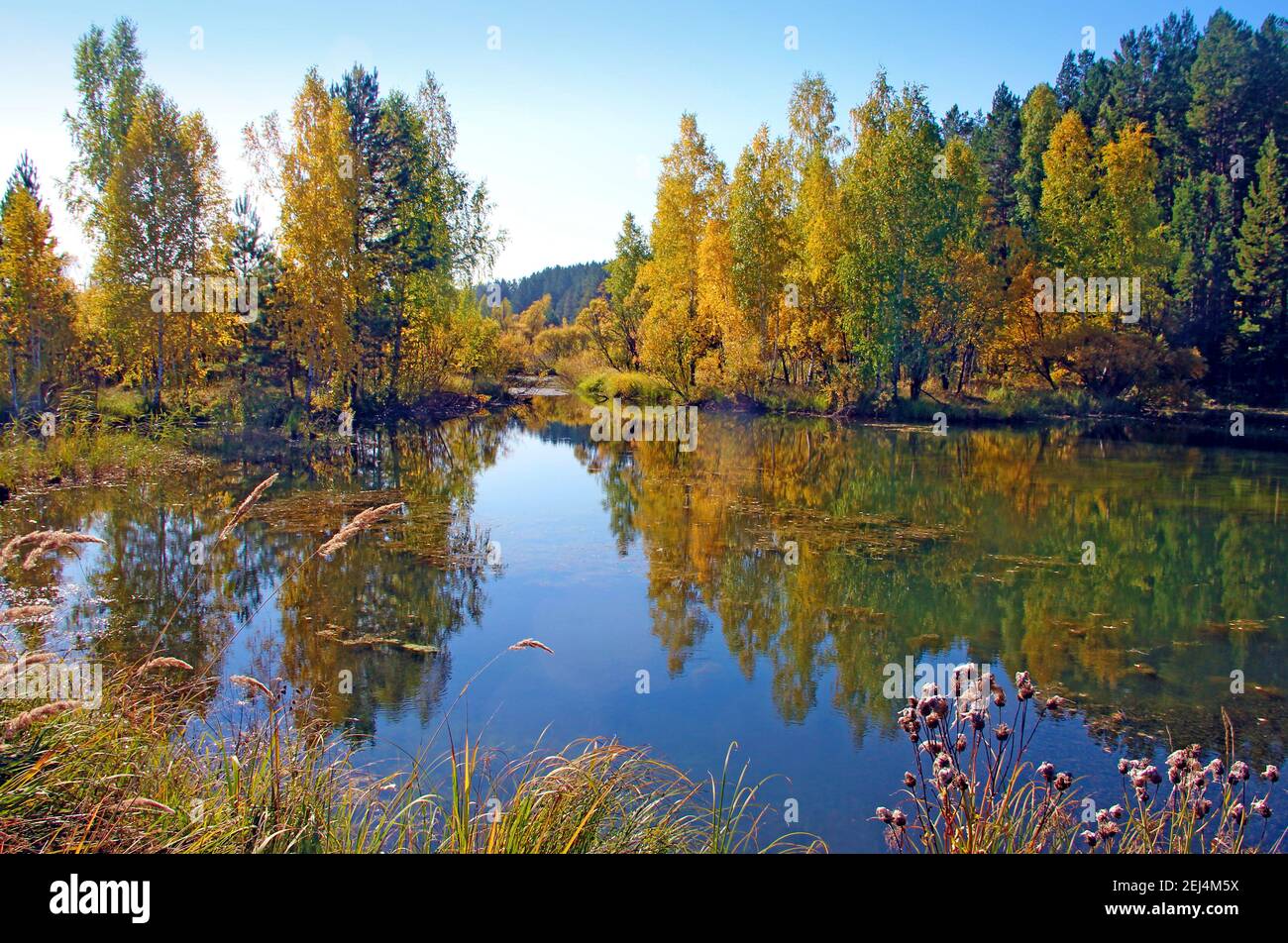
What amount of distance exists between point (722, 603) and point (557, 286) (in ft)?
397

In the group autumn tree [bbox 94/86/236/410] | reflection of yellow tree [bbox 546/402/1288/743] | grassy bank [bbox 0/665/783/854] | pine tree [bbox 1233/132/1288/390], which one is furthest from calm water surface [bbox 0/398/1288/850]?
pine tree [bbox 1233/132/1288/390]

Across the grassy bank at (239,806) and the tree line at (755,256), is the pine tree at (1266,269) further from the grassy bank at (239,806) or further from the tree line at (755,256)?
the grassy bank at (239,806)

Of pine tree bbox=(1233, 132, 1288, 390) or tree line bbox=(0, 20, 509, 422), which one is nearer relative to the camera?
tree line bbox=(0, 20, 509, 422)

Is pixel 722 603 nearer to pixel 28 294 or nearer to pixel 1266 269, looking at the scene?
pixel 28 294

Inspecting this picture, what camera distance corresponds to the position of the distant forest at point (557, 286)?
108812 millimetres

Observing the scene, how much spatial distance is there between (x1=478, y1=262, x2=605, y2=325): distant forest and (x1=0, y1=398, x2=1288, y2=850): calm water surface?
298 ft

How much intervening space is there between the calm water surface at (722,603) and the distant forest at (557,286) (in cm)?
9071

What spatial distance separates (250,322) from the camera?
24.5 m

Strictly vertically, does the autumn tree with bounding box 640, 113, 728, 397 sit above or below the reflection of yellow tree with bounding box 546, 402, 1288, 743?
above

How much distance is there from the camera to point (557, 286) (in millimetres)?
126188

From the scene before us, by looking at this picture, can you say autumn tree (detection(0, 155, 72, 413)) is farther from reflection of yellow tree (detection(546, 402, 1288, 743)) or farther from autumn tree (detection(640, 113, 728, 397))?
autumn tree (detection(640, 113, 728, 397))

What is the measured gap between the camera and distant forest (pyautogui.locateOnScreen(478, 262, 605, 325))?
4284 inches

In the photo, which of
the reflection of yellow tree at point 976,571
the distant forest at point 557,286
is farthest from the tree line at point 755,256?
the distant forest at point 557,286
